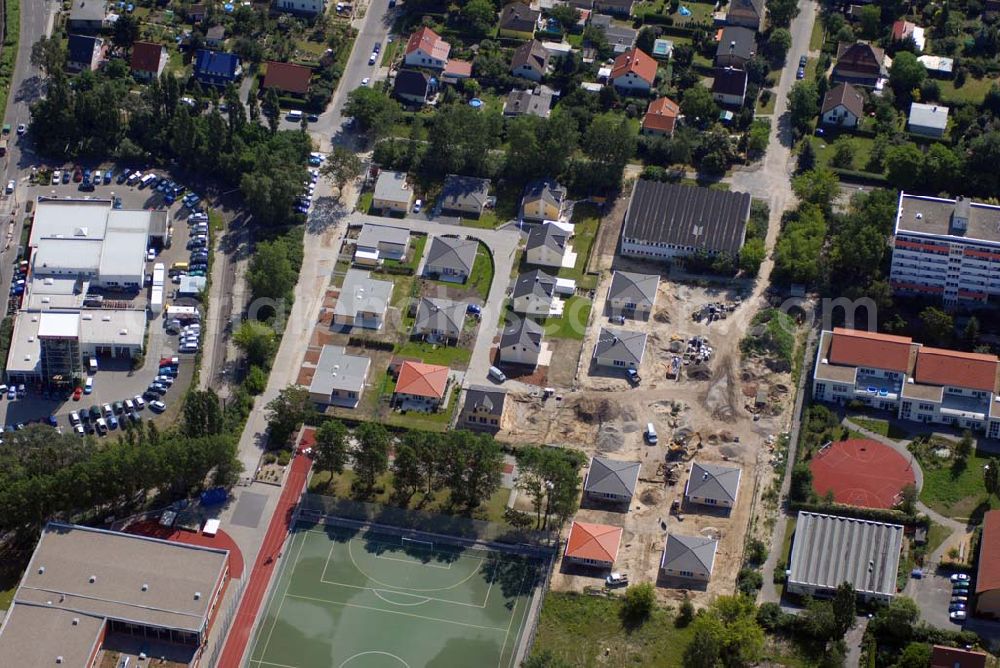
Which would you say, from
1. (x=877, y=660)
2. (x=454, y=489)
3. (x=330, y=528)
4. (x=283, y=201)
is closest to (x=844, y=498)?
(x=877, y=660)

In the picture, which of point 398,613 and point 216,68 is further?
point 216,68

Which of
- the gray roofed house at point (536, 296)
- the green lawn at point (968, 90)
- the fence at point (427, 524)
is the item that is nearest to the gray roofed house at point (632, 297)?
the gray roofed house at point (536, 296)

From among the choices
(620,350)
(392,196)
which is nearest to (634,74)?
(392,196)

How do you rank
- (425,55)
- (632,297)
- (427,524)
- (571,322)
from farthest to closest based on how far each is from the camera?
(425,55) < (632,297) < (571,322) < (427,524)

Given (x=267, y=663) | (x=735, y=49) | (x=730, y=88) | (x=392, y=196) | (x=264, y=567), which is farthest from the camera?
(x=735, y=49)

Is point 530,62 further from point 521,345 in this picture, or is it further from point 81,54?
point 81,54

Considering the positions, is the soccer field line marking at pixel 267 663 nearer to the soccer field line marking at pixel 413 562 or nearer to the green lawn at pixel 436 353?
the soccer field line marking at pixel 413 562

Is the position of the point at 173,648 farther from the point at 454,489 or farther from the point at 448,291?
the point at 448,291
